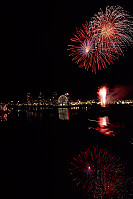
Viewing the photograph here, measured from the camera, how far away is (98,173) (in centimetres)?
426

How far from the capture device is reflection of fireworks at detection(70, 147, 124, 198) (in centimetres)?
353

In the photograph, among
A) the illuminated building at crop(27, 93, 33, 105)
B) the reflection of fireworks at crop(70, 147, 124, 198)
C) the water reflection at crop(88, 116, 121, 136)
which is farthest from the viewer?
the illuminated building at crop(27, 93, 33, 105)

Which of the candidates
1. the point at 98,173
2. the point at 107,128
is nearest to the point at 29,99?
the point at 107,128

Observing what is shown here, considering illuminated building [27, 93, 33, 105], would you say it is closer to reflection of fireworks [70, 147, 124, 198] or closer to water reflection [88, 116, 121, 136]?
water reflection [88, 116, 121, 136]

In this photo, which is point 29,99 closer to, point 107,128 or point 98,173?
point 107,128

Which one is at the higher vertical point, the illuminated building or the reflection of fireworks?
the illuminated building

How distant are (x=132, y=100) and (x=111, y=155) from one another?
82822 millimetres

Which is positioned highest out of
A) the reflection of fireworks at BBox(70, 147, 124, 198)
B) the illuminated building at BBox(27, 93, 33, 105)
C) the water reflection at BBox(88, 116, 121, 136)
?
the illuminated building at BBox(27, 93, 33, 105)

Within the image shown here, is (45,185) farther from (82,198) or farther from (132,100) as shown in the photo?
(132,100)

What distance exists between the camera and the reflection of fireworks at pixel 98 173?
353cm

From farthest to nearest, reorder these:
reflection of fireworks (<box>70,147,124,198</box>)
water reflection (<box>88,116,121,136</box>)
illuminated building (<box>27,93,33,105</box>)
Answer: illuminated building (<box>27,93,33,105</box>)
water reflection (<box>88,116,121,136</box>)
reflection of fireworks (<box>70,147,124,198</box>)

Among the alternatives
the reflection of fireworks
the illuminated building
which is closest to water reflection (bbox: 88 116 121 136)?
the reflection of fireworks

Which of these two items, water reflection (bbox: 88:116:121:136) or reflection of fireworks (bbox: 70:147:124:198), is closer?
reflection of fireworks (bbox: 70:147:124:198)

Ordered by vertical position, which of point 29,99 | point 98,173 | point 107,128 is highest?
point 29,99
